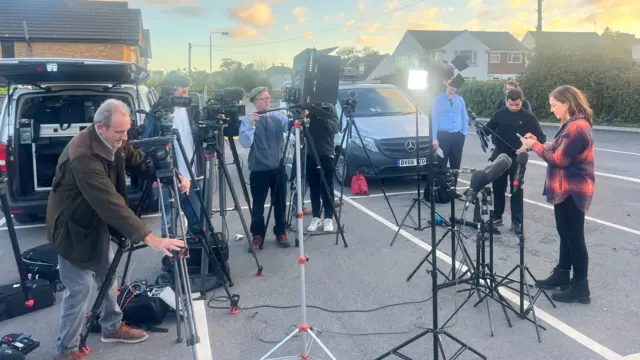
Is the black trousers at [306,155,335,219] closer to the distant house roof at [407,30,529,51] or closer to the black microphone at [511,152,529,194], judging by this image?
the black microphone at [511,152,529,194]

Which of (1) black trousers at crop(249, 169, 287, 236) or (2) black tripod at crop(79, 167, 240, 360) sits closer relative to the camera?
(2) black tripod at crop(79, 167, 240, 360)

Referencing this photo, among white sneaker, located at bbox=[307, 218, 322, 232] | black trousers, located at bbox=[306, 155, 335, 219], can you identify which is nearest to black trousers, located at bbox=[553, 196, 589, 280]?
black trousers, located at bbox=[306, 155, 335, 219]

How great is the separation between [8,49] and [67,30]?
333 centimetres

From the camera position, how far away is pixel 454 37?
189ft

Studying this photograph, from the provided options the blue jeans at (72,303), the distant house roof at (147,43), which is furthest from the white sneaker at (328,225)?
the distant house roof at (147,43)

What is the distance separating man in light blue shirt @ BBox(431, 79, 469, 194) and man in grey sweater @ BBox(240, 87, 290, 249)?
2772 millimetres

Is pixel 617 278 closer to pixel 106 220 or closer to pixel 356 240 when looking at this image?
pixel 356 240

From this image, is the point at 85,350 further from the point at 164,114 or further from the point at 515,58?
the point at 515,58

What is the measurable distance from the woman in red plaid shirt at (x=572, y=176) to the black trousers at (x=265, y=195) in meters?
2.74

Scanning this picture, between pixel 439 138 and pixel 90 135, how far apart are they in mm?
5525

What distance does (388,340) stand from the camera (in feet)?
12.7

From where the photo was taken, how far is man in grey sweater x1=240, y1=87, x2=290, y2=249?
223 inches

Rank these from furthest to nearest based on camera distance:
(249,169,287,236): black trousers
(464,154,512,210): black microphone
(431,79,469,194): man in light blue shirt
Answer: (431,79,469,194): man in light blue shirt, (249,169,287,236): black trousers, (464,154,512,210): black microphone

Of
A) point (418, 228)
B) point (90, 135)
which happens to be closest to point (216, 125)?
point (90, 135)
